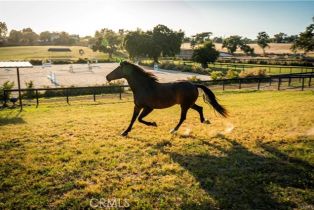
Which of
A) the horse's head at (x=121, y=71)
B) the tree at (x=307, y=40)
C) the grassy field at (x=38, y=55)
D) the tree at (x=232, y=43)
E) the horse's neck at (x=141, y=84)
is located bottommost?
the horse's neck at (x=141, y=84)

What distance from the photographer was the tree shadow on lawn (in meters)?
4.64

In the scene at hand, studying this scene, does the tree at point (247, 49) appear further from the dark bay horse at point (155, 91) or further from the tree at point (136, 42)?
the dark bay horse at point (155, 91)

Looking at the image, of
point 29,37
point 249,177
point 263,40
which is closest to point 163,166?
point 249,177

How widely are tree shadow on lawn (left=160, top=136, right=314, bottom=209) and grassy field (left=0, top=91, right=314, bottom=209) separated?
19mm

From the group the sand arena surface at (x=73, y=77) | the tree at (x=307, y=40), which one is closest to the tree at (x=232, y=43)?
the tree at (x=307, y=40)

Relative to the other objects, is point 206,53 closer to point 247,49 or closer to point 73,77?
point 73,77

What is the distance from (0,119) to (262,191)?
12.1m

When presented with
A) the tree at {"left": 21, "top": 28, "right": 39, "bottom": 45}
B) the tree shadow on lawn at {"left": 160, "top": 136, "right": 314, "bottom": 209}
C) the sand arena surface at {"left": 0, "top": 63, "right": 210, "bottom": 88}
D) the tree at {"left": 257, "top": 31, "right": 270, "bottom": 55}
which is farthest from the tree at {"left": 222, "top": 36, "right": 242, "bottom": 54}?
the tree at {"left": 21, "top": 28, "right": 39, "bottom": 45}

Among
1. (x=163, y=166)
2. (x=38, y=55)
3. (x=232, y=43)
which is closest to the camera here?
(x=163, y=166)

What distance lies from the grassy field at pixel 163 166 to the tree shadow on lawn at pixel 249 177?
0.06 feet

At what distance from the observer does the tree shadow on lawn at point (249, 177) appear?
15.2ft

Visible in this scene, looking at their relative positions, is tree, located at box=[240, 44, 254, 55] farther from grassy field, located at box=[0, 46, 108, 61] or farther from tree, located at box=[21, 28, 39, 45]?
tree, located at box=[21, 28, 39, 45]

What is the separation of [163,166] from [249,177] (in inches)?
72.8

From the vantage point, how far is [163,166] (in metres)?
6.02
